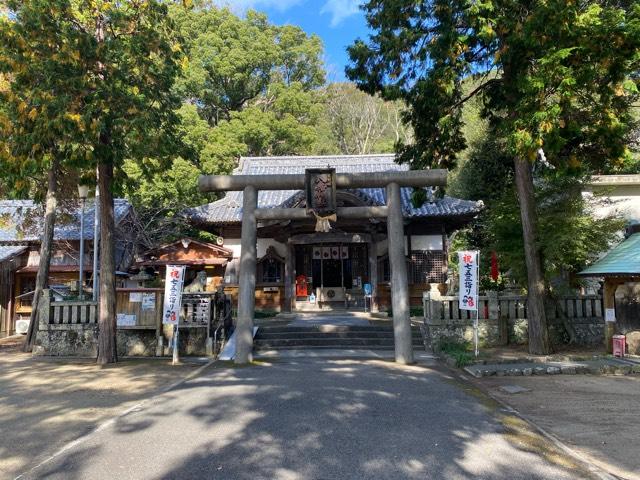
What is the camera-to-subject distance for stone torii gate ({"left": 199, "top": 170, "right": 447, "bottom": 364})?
11.0 m

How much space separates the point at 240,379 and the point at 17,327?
13872mm

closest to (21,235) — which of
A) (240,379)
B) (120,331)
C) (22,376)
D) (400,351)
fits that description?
(120,331)

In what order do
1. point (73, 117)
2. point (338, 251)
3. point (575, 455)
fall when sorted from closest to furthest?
point (575, 455) → point (73, 117) → point (338, 251)

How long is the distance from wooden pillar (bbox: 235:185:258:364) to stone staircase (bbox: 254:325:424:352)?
2267mm

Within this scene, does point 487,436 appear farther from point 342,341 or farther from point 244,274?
point 342,341

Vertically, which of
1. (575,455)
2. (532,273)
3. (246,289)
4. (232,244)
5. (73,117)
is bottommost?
(575,455)

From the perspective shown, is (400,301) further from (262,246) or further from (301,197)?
(262,246)

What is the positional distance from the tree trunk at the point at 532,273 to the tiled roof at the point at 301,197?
7.57 metres

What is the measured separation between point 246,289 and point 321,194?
9.20 ft

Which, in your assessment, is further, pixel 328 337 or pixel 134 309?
pixel 328 337

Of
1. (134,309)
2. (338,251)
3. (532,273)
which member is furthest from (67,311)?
(532,273)

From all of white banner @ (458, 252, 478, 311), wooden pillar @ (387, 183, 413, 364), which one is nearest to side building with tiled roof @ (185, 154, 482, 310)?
white banner @ (458, 252, 478, 311)

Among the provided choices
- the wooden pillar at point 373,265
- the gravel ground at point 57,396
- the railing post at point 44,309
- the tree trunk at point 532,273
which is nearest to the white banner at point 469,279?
the tree trunk at point 532,273

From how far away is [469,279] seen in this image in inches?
461
